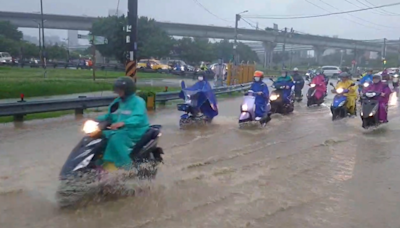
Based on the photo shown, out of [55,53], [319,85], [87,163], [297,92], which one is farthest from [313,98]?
[55,53]

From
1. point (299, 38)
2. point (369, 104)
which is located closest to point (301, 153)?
point (369, 104)

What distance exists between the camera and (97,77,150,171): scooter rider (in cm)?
605

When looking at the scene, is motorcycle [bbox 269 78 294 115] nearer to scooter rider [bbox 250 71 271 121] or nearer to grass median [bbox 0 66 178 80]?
scooter rider [bbox 250 71 271 121]

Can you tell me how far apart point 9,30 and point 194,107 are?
57.6m

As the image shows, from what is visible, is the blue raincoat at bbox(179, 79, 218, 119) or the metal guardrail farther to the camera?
the blue raincoat at bbox(179, 79, 218, 119)

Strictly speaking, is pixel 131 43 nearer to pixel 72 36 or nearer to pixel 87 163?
pixel 87 163

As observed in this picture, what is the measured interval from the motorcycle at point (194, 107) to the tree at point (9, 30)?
184ft

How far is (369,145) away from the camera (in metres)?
11.0

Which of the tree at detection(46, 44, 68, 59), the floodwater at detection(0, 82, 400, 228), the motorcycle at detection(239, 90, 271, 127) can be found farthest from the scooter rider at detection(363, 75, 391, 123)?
the tree at detection(46, 44, 68, 59)

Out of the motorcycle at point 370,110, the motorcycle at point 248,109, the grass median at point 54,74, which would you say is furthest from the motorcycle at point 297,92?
the grass median at point 54,74

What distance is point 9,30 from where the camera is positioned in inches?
2498

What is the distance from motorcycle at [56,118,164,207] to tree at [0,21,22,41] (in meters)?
62.3

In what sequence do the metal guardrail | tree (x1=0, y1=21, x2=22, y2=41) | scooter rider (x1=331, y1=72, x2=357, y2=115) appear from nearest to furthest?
the metal guardrail → scooter rider (x1=331, y1=72, x2=357, y2=115) → tree (x1=0, y1=21, x2=22, y2=41)

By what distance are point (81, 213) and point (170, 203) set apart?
3.84ft
